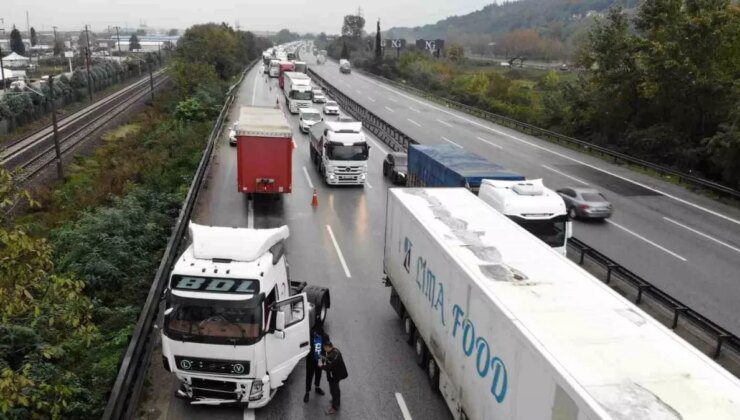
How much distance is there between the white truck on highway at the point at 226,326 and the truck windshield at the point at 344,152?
17998mm

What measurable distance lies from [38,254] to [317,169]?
26148 millimetres

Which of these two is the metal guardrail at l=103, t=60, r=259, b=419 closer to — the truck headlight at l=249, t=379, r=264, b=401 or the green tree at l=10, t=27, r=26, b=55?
the truck headlight at l=249, t=379, r=264, b=401

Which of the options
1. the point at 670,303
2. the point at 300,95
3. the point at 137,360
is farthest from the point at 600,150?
the point at 137,360

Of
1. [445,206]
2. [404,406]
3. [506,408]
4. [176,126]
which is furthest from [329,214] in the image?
[176,126]

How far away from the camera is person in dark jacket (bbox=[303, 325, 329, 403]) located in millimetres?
11493

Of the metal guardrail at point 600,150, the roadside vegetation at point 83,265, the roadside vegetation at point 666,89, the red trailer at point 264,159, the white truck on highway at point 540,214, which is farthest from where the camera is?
the roadside vegetation at point 666,89

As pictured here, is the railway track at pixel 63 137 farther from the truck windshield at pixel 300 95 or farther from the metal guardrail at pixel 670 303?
the metal guardrail at pixel 670 303

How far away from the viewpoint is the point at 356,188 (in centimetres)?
3006

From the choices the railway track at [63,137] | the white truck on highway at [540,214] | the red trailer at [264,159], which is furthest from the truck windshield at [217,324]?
the railway track at [63,137]

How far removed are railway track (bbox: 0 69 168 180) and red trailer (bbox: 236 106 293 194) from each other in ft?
29.6

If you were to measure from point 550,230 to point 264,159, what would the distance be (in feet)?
41.2

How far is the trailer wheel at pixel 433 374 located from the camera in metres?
11.9

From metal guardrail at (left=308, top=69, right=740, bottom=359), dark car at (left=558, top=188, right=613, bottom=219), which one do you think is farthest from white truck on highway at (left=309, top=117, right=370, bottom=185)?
metal guardrail at (left=308, top=69, right=740, bottom=359)

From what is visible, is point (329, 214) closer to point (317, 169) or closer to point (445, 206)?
point (317, 169)
